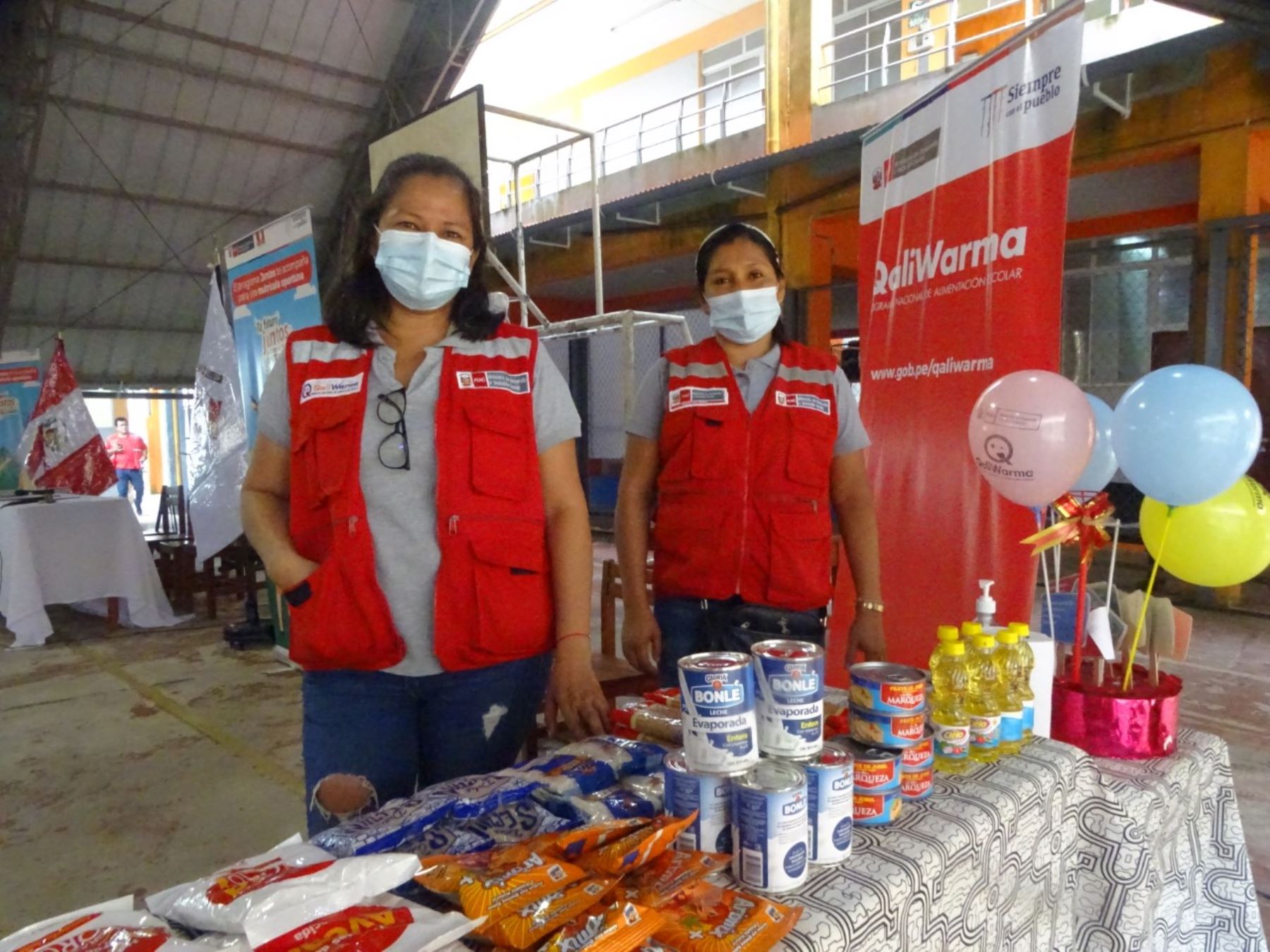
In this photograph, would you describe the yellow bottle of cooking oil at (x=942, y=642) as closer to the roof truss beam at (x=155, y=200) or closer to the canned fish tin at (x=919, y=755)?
the canned fish tin at (x=919, y=755)

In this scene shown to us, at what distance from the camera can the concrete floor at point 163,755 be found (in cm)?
258

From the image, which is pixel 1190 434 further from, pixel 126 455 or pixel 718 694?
pixel 126 455

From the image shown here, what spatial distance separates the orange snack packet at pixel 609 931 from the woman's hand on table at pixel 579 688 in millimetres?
510

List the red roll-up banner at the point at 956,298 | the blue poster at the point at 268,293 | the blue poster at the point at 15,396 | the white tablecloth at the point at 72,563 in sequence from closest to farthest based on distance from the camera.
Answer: the red roll-up banner at the point at 956,298 < the blue poster at the point at 268,293 < the white tablecloth at the point at 72,563 < the blue poster at the point at 15,396

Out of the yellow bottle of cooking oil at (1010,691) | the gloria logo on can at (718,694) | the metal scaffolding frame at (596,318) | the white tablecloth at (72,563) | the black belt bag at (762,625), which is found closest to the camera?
the gloria logo on can at (718,694)

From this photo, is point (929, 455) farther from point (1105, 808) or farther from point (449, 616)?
point (449, 616)

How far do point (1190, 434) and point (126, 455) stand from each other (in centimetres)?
1366

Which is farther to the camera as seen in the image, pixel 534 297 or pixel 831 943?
→ pixel 534 297

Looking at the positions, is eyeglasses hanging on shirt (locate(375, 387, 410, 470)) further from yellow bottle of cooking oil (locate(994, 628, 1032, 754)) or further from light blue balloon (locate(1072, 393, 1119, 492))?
light blue balloon (locate(1072, 393, 1119, 492))

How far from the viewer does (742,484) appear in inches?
70.4

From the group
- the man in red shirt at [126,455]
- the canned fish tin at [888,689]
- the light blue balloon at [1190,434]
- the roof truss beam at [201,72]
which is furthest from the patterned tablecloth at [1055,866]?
the man in red shirt at [126,455]

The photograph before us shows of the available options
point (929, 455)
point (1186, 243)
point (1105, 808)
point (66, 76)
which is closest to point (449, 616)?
point (1105, 808)

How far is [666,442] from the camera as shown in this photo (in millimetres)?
1870

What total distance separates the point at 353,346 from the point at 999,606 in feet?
5.68
